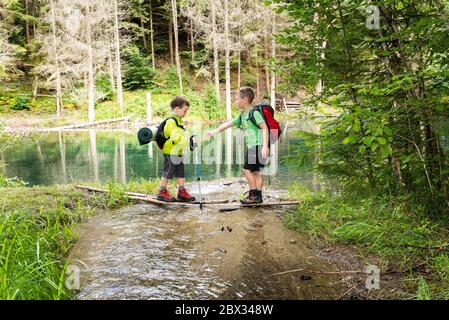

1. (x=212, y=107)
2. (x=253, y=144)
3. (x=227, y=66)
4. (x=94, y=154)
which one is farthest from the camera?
(x=212, y=107)

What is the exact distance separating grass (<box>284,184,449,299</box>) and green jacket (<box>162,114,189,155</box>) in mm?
2126

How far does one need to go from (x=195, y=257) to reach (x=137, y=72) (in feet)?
104

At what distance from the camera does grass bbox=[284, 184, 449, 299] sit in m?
3.00

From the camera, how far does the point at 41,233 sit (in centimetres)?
385

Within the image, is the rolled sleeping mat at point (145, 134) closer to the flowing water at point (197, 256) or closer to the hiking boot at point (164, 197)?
the hiking boot at point (164, 197)

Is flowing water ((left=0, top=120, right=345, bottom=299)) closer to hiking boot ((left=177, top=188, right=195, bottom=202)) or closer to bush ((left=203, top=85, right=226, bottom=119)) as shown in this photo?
hiking boot ((left=177, top=188, right=195, bottom=202))

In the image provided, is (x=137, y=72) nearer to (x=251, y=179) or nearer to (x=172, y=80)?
(x=172, y=80)

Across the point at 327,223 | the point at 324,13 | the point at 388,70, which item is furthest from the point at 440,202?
the point at 324,13

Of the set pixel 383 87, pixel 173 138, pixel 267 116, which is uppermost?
pixel 383 87

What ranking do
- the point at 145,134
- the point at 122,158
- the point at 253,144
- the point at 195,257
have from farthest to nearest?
the point at 122,158 < the point at 145,134 < the point at 253,144 < the point at 195,257

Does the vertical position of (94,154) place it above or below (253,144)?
below

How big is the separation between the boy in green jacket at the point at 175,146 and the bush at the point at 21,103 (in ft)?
90.1

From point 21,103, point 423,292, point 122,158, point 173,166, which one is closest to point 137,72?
point 21,103

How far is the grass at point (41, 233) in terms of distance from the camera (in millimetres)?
2685
